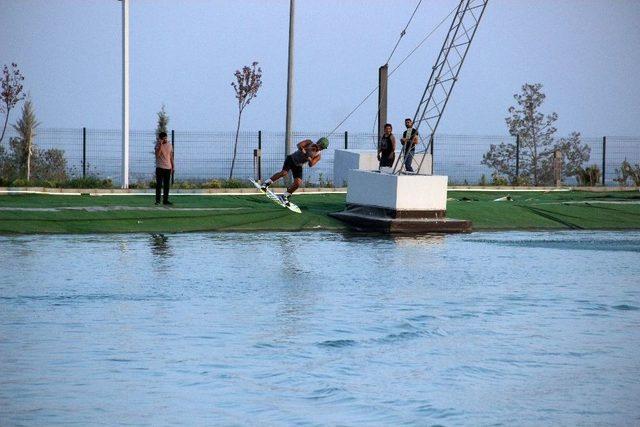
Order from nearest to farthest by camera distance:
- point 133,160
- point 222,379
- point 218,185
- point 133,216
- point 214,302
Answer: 1. point 222,379
2. point 214,302
3. point 133,216
4. point 218,185
5. point 133,160

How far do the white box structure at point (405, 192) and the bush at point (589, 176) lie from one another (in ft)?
62.0

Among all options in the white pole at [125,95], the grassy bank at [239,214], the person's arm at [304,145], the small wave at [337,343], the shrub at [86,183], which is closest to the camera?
the small wave at [337,343]

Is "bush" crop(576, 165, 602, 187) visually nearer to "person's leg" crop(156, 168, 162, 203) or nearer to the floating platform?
the floating platform

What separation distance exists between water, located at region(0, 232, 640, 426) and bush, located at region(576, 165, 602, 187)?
24.2 metres

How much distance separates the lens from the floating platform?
88.5 ft

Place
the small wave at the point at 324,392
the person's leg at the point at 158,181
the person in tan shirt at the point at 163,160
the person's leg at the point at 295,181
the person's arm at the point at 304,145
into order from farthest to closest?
the person's leg at the point at 295,181
the person's arm at the point at 304,145
the person's leg at the point at 158,181
the person in tan shirt at the point at 163,160
the small wave at the point at 324,392

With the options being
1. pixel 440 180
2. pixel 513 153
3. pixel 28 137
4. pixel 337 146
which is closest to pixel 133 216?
pixel 440 180

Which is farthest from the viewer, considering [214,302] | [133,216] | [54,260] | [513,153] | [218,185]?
[513,153]

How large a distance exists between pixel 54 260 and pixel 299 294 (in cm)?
527

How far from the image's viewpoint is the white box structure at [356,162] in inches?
1364

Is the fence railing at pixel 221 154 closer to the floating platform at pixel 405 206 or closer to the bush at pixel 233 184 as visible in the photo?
the bush at pixel 233 184

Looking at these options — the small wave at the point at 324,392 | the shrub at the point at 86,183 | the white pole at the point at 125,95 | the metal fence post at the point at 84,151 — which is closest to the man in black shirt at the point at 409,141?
the white pole at the point at 125,95

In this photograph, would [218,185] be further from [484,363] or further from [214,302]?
[484,363]

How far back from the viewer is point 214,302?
15.5 metres
